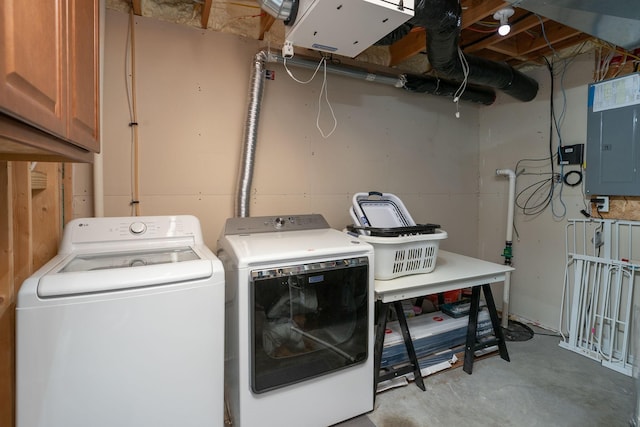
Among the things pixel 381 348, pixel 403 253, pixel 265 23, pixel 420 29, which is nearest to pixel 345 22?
pixel 265 23

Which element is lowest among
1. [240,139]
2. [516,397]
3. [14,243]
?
[516,397]

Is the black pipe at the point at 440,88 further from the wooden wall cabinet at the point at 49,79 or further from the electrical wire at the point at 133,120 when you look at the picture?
the wooden wall cabinet at the point at 49,79

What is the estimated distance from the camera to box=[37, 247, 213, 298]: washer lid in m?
1.13

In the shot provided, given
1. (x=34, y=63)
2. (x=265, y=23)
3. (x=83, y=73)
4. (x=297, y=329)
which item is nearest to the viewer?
(x=34, y=63)

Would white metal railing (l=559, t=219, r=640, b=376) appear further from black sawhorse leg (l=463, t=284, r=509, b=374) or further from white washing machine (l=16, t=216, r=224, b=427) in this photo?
white washing machine (l=16, t=216, r=224, b=427)

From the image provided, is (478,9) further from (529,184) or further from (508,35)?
(529,184)

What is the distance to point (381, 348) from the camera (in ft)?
6.74

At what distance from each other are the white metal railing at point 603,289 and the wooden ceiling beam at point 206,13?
3.44 m

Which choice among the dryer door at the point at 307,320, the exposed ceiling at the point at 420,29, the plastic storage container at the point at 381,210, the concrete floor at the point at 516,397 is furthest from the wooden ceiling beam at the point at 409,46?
the concrete floor at the point at 516,397

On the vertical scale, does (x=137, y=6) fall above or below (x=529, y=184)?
above

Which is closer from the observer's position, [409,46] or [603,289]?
[603,289]

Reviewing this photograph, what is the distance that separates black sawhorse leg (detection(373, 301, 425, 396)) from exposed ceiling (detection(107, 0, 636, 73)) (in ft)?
6.92

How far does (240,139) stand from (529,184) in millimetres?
2869

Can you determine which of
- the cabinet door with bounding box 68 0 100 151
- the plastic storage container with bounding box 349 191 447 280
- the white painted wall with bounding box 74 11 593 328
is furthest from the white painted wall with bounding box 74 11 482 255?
the cabinet door with bounding box 68 0 100 151
